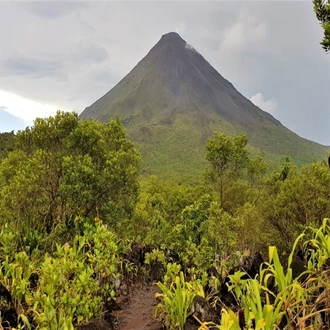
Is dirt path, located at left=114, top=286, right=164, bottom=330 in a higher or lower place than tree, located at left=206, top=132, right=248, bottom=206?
lower

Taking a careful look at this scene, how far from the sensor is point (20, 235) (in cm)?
1037

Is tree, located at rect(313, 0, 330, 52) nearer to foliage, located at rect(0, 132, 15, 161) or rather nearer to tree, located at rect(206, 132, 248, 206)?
tree, located at rect(206, 132, 248, 206)

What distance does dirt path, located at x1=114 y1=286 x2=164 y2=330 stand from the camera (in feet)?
30.1

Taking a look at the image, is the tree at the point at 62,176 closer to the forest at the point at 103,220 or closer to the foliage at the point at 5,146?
the forest at the point at 103,220

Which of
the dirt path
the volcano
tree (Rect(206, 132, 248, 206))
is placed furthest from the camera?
the volcano

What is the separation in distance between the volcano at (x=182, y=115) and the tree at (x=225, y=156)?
135 feet

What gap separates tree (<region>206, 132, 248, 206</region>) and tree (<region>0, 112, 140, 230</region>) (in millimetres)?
9976

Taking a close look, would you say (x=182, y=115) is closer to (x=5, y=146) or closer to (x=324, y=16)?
(x=5, y=146)

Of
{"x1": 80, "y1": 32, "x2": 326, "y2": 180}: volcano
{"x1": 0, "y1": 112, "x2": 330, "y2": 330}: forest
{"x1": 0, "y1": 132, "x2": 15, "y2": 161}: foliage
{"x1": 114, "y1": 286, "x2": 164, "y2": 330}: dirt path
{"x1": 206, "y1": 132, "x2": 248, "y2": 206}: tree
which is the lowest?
{"x1": 114, "y1": 286, "x2": 164, "y2": 330}: dirt path

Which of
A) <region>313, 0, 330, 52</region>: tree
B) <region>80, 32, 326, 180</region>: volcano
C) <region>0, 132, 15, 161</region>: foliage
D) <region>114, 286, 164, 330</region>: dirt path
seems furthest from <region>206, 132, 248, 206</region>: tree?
<region>80, 32, 326, 180</region>: volcano

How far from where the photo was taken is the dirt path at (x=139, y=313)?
918 cm

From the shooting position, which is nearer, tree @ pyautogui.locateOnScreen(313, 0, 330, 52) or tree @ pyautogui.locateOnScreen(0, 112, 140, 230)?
tree @ pyautogui.locateOnScreen(313, 0, 330, 52)

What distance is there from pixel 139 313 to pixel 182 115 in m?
121

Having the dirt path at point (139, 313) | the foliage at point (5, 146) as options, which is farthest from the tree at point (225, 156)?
the foliage at point (5, 146)
